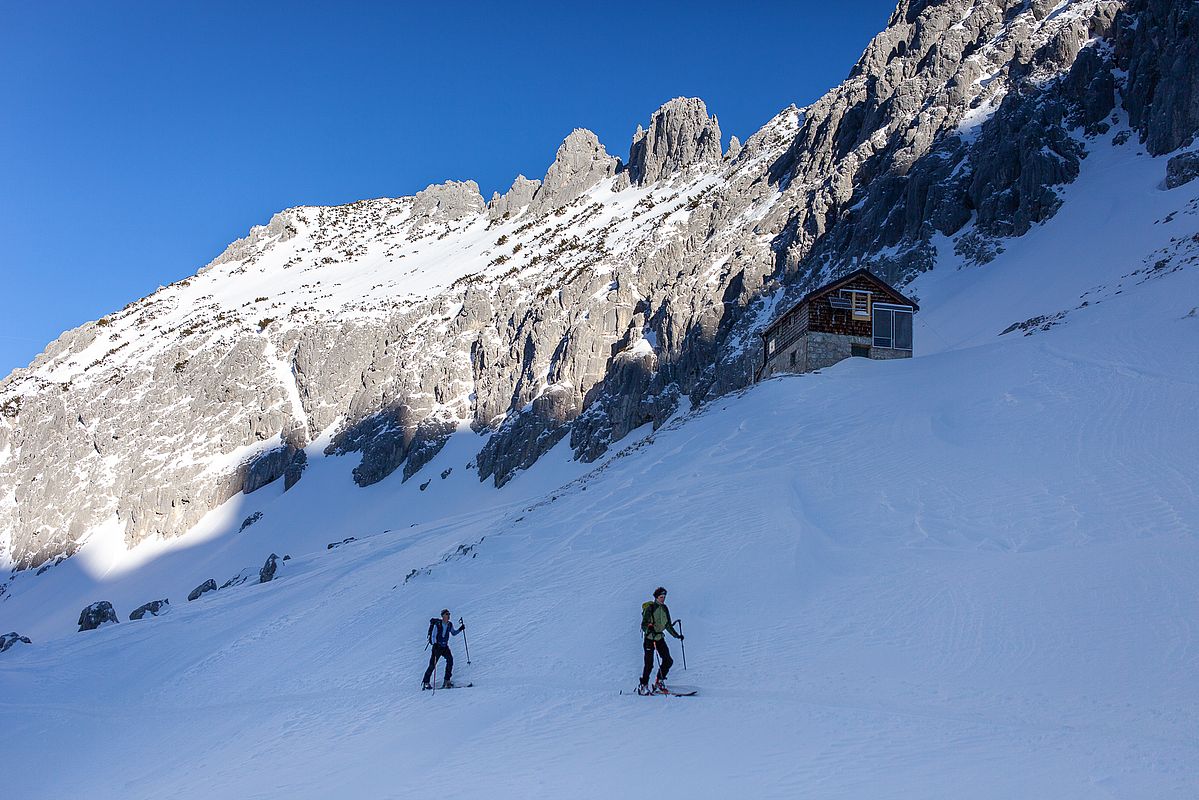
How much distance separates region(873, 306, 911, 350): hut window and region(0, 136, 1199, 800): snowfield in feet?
18.0

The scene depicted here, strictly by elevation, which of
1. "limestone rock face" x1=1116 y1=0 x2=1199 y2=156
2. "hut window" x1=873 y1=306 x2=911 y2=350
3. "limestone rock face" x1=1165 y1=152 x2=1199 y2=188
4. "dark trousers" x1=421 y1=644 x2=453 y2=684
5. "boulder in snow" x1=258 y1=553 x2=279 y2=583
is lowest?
Answer: "boulder in snow" x1=258 y1=553 x2=279 y2=583

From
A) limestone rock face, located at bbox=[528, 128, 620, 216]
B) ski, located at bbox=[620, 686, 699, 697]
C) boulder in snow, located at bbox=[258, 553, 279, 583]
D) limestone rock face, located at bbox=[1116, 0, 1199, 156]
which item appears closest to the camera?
ski, located at bbox=[620, 686, 699, 697]

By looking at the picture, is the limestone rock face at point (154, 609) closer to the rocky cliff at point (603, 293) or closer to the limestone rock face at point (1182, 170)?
the rocky cliff at point (603, 293)

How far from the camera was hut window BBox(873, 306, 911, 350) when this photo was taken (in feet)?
133

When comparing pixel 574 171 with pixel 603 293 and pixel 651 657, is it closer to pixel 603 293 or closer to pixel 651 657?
pixel 603 293

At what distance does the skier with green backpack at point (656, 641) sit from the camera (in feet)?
42.0

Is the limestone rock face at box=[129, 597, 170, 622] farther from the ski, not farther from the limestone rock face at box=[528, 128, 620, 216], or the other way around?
the limestone rock face at box=[528, 128, 620, 216]

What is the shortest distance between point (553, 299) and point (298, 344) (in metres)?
35.5

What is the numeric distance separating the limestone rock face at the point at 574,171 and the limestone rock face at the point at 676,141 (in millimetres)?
12375

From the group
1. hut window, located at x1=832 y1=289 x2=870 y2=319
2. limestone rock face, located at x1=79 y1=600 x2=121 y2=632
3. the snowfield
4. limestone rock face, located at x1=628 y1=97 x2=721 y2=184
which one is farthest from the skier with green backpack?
limestone rock face, located at x1=628 y1=97 x2=721 y2=184

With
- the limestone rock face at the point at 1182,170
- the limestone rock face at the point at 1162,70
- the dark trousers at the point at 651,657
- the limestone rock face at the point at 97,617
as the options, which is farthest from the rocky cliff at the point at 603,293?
the dark trousers at the point at 651,657

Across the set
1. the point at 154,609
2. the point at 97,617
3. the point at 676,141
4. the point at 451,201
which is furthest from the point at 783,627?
the point at 451,201

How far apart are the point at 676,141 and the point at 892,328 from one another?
8647 cm

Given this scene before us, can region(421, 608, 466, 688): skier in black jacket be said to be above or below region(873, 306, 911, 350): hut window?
below
